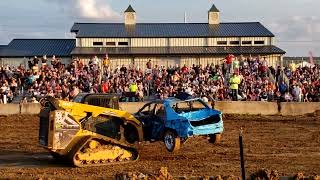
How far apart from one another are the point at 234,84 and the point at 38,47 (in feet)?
81.6

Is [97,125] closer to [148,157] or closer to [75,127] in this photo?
[75,127]

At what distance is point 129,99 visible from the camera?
29.2 metres

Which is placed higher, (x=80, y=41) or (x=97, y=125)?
(x=80, y=41)

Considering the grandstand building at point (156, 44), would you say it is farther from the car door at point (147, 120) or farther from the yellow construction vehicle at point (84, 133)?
the yellow construction vehicle at point (84, 133)

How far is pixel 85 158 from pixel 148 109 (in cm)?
324

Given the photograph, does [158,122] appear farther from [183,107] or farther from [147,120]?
[183,107]

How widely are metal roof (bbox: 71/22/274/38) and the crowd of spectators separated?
43.5 feet

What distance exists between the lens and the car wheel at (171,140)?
15.7 metres

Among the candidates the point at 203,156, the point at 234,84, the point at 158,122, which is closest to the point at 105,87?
the point at 234,84

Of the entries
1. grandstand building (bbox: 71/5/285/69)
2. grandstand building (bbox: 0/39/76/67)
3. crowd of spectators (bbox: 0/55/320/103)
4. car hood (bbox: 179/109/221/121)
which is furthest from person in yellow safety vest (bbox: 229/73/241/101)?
grandstand building (bbox: 0/39/76/67)

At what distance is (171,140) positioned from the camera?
52.0ft

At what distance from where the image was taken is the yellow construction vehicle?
14039mm

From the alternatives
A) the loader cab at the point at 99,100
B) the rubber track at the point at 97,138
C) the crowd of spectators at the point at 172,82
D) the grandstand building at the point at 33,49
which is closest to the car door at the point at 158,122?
the rubber track at the point at 97,138

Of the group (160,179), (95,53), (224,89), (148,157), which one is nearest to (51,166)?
(148,157)
